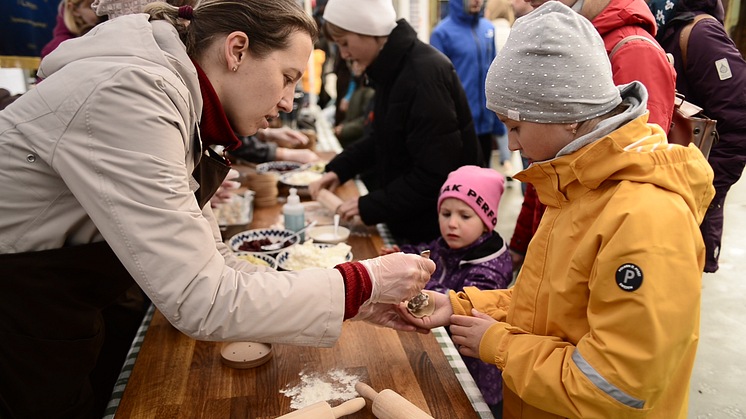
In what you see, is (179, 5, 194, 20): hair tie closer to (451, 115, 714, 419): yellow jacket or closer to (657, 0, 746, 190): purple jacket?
(451, 115, 714, 419): yellow jacket

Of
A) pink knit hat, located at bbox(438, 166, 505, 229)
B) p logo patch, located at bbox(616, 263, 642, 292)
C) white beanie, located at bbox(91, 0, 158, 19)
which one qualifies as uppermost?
white beanie, located at bbox(91, 0, 158, 19)

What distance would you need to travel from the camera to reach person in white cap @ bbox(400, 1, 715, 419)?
39.1 inches

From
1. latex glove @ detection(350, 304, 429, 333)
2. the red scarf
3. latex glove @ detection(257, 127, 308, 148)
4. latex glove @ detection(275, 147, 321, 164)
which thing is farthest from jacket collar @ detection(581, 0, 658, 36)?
latex glove @ detection(257, 127, 308, 148)

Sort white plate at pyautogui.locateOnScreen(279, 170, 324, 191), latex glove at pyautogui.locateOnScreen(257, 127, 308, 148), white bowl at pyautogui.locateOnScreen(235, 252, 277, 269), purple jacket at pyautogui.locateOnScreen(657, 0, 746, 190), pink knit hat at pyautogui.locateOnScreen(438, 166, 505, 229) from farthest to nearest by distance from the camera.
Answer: latex glove at pyautogui.locateOnScreen(257, 127, 308, 148) → white plate at pyautogui.locateOnScreen(279, 170, 324, 191) → purple jacket at pyautogui.locateOnScreen(657, 0, 746, 190) → pink knit hat at pyautogui.locateOnScreen(438, 166, 505, 229) → white bowl at pyautogui.locateOnScreen(235, 252, 277, 269)

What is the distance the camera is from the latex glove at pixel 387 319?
1583 millimetres

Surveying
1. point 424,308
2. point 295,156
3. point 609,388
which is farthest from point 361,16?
point 609,388

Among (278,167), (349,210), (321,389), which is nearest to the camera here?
(321,389)

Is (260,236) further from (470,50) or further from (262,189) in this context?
(470,50)

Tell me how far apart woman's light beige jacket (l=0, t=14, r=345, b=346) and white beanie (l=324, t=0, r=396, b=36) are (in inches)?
59.6

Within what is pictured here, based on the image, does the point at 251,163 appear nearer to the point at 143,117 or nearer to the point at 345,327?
the point at 345,327

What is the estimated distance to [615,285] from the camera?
1018 millimetres

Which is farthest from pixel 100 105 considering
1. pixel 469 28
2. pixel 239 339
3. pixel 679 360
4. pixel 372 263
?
pixel 469 28

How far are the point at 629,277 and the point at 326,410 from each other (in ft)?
2.50

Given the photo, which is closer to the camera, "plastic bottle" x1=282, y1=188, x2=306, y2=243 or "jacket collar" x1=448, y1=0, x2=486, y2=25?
"plastic bottle" x1=282, y1=188, x2=306, y2=243
